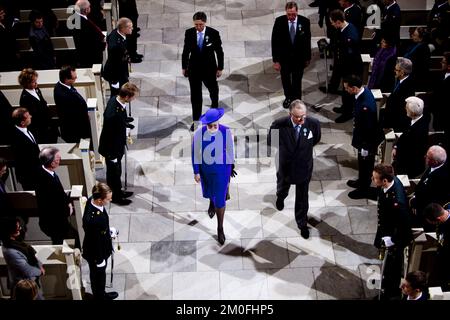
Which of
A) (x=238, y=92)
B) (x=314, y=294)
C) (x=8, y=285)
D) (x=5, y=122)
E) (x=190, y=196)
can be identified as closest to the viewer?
(x=8, y=285)

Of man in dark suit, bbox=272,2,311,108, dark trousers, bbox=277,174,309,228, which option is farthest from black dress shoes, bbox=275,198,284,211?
man in dark suit, bbox=272,2,311,108

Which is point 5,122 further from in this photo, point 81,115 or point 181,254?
point 181,254

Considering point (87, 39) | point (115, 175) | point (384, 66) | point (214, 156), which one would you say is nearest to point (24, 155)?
point (115, 175)

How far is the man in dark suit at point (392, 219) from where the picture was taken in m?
6.75

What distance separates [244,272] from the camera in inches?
299

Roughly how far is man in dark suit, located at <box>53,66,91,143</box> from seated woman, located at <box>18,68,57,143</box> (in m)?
0.15

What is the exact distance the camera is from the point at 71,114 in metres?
8.09

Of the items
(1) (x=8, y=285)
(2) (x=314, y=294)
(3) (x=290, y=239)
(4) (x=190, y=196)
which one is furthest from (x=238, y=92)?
(1) (x=8, y=285)

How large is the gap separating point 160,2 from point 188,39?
357 cm

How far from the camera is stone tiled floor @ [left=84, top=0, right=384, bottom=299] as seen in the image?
24.6 feet

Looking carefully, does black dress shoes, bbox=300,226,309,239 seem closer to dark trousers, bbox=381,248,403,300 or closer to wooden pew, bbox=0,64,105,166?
dark trousers, bbox=381,248,403,300

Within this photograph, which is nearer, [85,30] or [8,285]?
[8,285]

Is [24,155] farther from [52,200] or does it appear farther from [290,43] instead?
[290,43]

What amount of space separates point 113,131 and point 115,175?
587 mm
